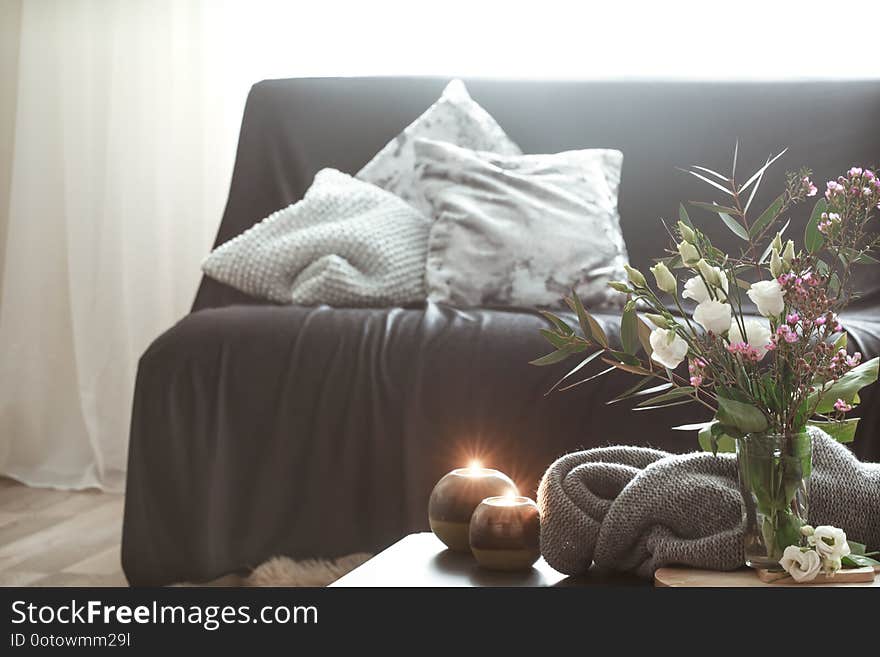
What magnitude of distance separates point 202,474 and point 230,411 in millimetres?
120

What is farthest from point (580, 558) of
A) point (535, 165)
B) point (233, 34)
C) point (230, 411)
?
point (233, 34)

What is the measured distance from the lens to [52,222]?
3049 mm

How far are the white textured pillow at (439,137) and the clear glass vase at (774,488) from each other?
164 cm

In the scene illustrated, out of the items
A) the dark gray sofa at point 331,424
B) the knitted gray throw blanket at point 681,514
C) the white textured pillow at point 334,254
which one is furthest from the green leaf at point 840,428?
the white textured pillow at point 334,254

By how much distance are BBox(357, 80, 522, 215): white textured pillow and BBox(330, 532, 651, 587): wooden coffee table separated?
4.83 feet

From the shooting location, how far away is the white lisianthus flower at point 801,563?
826 millimetres

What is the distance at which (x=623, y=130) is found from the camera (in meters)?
2.51

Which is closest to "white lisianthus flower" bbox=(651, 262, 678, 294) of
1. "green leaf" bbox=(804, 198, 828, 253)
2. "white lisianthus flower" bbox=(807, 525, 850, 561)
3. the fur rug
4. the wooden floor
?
"green leaf" bbox=(804, 198, 828, 253)

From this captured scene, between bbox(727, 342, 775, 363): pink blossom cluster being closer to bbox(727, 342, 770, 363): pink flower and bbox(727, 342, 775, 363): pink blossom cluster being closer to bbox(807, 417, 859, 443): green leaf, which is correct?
bbox(727, 342, 770, 363): pink flower

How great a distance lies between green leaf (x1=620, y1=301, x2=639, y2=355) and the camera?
89 cm

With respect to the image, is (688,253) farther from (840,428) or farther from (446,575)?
(446,575)

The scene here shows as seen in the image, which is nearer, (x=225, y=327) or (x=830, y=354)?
(x=830, y=354)

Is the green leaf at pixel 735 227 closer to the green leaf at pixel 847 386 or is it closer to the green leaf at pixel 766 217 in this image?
the green leaf at pixel 766 217

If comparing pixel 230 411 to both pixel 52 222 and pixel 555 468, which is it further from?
pixel 52 222
